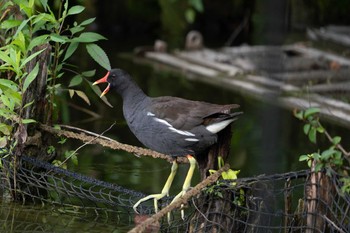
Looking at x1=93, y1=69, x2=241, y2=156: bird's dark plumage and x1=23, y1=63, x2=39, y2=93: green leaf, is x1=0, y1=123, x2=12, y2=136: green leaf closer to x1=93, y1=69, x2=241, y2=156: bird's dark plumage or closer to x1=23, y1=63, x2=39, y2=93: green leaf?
x1=23, y1=63, x2=39, y2=93: green leaf

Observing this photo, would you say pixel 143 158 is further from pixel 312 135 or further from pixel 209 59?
pixel 209 59

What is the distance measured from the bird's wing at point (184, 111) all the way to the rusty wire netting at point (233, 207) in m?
0.40

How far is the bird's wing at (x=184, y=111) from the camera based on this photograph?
455 centimetres

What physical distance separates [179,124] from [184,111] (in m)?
0.08

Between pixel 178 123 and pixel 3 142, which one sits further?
pixel 3 142

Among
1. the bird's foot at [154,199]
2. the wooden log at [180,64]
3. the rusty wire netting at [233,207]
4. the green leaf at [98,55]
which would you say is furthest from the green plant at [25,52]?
the wooden log at [180,64]

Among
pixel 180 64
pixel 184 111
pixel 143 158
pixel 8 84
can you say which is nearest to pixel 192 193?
pixel 184 111

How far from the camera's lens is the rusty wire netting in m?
4.14

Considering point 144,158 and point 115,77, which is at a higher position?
point 115,77

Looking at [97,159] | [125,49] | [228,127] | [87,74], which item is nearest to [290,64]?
[125,49]

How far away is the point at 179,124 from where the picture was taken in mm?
4629

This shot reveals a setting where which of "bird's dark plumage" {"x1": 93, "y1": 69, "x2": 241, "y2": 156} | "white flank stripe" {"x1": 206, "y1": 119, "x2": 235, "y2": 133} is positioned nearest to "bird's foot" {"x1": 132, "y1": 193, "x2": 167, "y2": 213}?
"bird's dark plumage" {"x1": 93, "y1": 69, "x2": 241, "y2": 156}

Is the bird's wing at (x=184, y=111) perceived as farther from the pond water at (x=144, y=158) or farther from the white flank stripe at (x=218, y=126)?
the pond water at (x=144, y=158)

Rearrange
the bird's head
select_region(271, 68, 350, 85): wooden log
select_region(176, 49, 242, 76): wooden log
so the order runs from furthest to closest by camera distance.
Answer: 1. select_region(176, 49, 242, 76): wooden log
2. select_region(271, 68, 350, 85): wooden log
3. the bird's head
